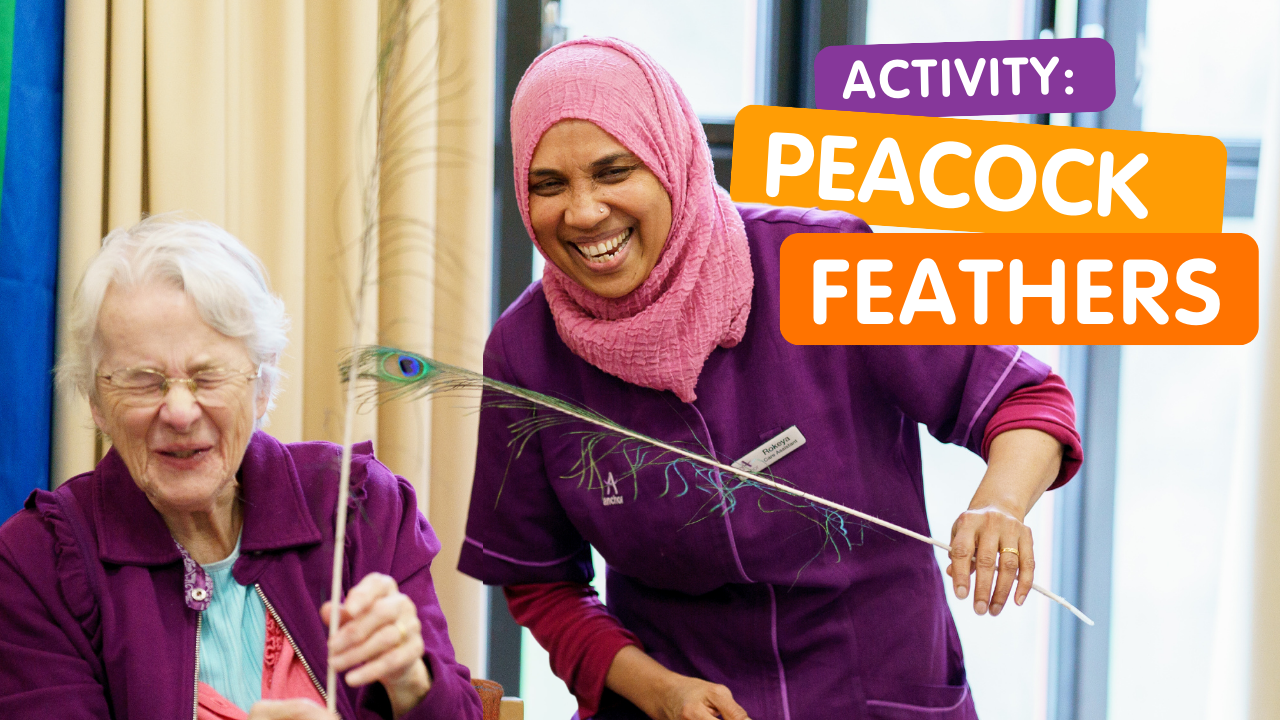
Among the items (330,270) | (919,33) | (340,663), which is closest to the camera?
(340,663)

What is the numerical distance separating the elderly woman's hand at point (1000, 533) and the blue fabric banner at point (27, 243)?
138cm

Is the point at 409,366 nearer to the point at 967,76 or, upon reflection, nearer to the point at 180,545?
the point at 180,545

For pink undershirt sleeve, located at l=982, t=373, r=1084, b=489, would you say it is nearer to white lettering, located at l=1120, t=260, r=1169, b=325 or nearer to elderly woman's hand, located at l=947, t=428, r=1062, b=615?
elderly woman's hand, located at l=947, t=428, r=1062, b=615

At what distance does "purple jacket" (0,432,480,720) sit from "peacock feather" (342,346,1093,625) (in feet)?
0.50

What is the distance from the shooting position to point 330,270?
1.83 meters

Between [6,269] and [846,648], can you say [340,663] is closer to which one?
[846,648]

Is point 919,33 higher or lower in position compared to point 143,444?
higher

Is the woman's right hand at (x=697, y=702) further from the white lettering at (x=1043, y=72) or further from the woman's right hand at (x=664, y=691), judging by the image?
the white lettering at (x=1043, y=72)

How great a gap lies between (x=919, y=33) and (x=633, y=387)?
136 centimetres

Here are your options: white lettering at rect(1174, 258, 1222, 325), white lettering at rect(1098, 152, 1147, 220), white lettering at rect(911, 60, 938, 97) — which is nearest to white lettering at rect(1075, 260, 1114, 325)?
white lettering at rect(1174, 258, 1222, 325)

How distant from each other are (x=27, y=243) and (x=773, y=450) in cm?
119

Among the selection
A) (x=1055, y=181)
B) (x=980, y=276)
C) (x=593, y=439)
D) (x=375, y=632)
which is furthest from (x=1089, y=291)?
(x=375, y=632)

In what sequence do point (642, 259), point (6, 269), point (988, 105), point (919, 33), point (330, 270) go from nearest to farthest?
1. point (642, 259)
2. point (6, 269)
3. point (330, 270)
4. point (988, 105)
5. point (919, 33)

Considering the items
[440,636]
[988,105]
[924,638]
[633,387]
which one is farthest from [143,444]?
[988,105]
